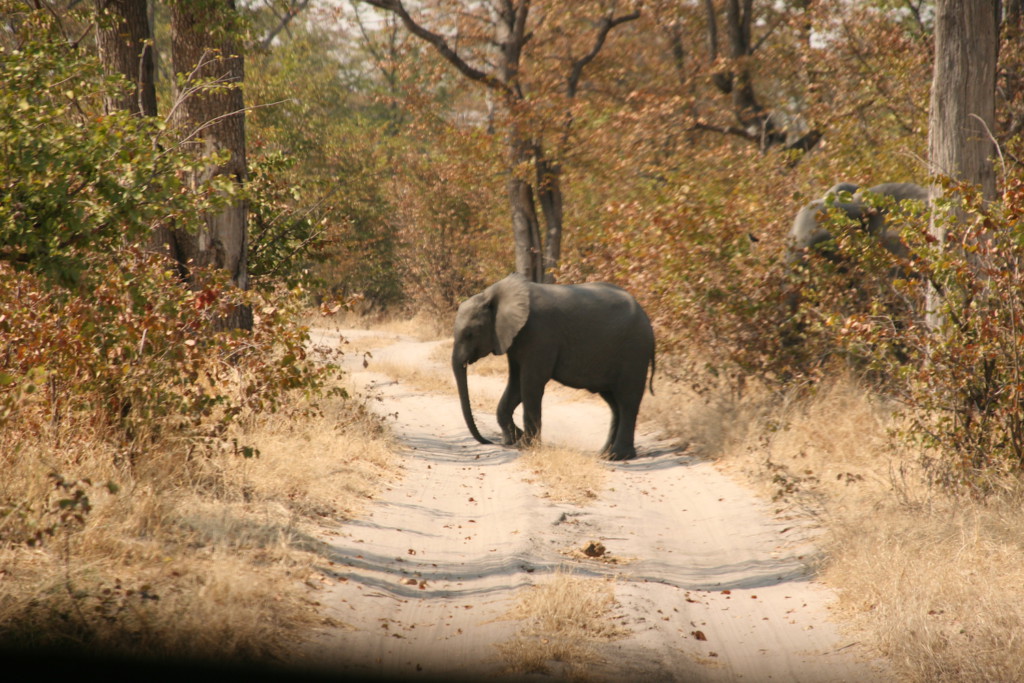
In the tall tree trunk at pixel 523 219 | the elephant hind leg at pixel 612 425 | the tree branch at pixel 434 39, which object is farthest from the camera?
the tall tree trunk at pixel 523 219

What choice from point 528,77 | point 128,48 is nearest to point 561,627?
point 128,48

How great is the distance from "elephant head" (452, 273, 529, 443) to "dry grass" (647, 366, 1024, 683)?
271 centimetres

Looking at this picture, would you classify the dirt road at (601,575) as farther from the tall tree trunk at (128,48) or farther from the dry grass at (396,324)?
the dry grass at (396,324)

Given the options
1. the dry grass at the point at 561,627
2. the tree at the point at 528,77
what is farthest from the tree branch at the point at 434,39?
the dry grass at the point at 561,627

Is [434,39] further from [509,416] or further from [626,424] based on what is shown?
[626,424]

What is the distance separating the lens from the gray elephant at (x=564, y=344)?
11094 millimetres

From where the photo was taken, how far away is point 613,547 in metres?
6.96

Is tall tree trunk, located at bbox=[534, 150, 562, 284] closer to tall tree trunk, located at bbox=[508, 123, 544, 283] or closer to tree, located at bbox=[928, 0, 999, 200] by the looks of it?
tall tree trunk, located at bbox=[508, 123, 544, 283]

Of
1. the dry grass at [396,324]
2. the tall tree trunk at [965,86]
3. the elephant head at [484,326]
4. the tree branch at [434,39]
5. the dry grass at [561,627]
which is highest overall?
the tree branch at [434,39]

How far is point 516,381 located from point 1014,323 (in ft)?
19.7

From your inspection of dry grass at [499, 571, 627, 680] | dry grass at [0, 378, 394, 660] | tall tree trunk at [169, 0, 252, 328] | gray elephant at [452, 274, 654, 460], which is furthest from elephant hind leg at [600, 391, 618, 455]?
dry grass at [499, 571, 627, 680]

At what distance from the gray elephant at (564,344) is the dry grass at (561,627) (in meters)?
5.46

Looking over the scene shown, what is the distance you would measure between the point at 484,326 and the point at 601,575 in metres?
5.84

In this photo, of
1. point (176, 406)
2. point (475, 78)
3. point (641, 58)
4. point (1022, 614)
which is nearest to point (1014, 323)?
point (1022, 614)
